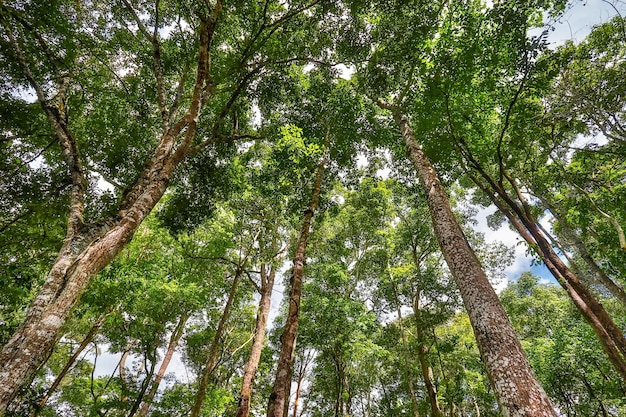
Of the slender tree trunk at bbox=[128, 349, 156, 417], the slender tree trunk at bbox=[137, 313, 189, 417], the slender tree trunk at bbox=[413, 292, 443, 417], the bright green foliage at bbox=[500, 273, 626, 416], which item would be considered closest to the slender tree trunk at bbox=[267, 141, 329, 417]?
the slender tree trunk at bbox=[128, 349, 156, 417]

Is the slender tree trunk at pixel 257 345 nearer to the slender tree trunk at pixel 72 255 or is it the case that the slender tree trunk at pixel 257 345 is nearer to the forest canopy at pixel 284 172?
the forest canopy at pixel 284 172

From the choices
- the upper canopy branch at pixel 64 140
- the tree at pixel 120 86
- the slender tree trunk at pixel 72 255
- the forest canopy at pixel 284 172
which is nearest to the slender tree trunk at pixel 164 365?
the forest canopy at pixel 284 172

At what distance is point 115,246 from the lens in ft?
14.6

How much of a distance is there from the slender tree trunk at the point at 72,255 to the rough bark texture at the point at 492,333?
518 centimetres

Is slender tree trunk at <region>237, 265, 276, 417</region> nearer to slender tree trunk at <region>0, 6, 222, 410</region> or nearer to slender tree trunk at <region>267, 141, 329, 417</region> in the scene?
slender tree trunk at <region>267, 141, 329, 417</region>

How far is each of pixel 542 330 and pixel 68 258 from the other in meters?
25.5

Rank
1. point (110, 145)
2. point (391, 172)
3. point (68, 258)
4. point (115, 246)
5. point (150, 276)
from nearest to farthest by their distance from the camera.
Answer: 1. point (68, 258)
2. point (115, 246)
3. point (110, 145)
4. point (150, 276)
5. point (391, 172)

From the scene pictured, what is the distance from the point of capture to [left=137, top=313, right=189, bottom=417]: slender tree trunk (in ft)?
35.3

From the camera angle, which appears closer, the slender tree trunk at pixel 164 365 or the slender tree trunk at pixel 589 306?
the slender tree trunk at pixel 589 306

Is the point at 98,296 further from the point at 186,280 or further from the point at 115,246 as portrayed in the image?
the point at 115,246

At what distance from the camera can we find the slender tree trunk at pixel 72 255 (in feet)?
10.5

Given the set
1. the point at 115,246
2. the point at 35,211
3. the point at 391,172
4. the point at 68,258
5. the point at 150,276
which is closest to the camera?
the point at 68,258

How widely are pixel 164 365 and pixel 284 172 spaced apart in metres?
11.8

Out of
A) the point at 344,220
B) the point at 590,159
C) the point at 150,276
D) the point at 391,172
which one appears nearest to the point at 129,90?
the point at 150,276
